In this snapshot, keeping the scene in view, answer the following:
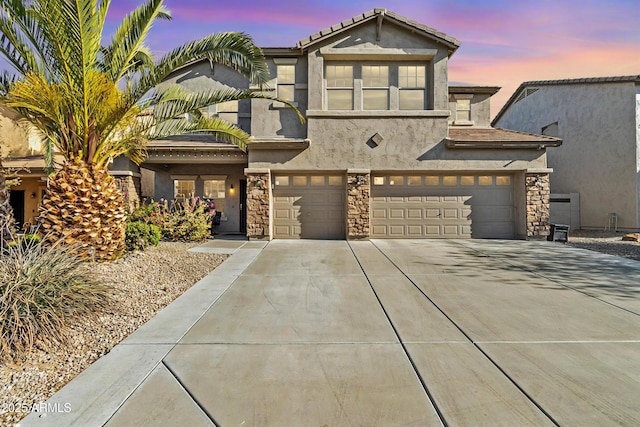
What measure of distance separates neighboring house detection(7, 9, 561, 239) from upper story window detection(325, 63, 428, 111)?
4 cm

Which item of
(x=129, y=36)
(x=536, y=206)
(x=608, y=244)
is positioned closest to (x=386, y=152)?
(x=536, y=206)

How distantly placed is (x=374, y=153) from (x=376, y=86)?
2.56 meters

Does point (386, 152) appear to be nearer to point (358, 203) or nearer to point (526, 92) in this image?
point (358, 203)

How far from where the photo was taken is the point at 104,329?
4348 millimetres

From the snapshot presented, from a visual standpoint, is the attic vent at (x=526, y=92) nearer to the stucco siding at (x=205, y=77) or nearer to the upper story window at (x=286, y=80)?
the upper story window at (x=286, y=80)

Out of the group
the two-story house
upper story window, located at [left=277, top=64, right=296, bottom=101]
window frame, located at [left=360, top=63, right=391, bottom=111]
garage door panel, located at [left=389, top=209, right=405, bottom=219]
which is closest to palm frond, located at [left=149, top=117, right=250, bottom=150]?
the two-story house

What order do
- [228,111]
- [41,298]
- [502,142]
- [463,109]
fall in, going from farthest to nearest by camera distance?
[463,109], [228,111], [502,142], [41,298]

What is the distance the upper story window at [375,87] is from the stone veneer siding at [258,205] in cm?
473

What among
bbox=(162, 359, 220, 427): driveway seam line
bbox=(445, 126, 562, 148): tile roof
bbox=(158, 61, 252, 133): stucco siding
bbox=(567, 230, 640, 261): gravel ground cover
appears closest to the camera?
bbox=(162, 359, 220, 427): driveway seam line

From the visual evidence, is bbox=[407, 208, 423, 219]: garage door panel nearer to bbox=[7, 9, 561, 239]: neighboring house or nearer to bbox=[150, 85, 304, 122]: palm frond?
bbox=[7, 9, 561, 239]: neighboring house

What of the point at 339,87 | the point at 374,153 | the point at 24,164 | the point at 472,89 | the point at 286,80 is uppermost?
the point at 472,89

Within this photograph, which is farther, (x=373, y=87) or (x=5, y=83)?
(x=373, y=87)

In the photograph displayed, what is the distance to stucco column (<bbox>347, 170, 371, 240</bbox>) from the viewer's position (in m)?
12.6

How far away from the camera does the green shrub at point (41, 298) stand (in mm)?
3615
